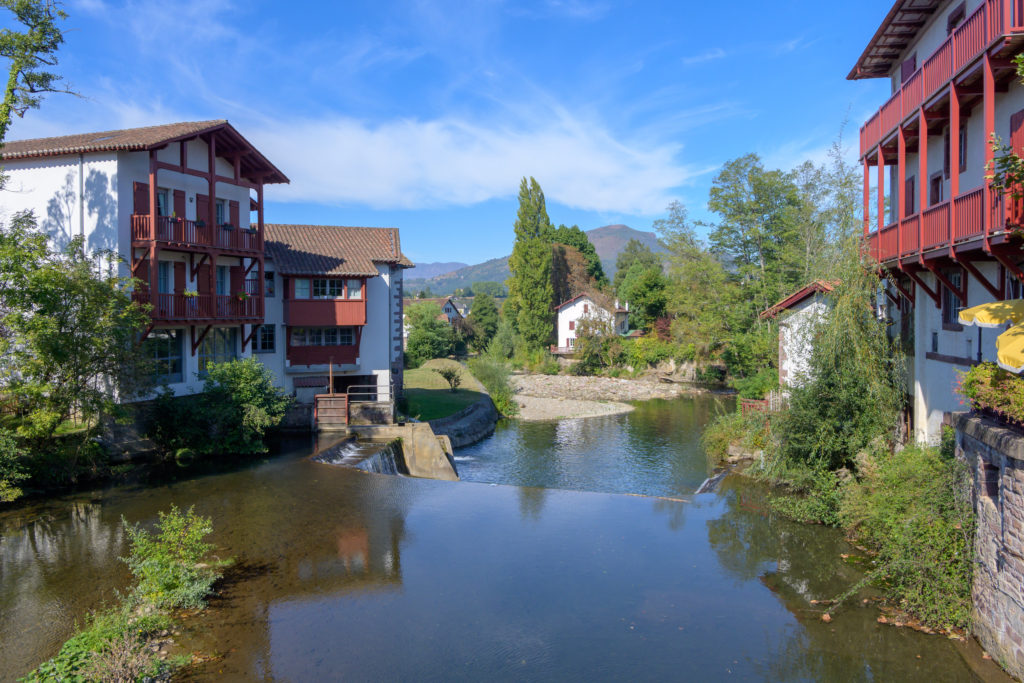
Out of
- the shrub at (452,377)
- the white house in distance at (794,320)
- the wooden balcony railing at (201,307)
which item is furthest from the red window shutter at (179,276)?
the shrub at (452,377)

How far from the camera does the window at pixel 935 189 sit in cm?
1537

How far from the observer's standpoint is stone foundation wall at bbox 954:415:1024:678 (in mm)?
8109

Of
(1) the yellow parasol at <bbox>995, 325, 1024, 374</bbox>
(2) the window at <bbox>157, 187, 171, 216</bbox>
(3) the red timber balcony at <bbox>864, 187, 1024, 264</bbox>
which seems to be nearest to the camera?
(1) the yellow parasol at <bbox>995, 325, 1024, 374</bbox>

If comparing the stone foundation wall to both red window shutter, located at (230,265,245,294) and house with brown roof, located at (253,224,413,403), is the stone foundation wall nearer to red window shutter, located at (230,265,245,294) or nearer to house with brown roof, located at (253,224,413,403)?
house with brown roof, located at (253,224,413,403)

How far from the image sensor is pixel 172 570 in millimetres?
9961

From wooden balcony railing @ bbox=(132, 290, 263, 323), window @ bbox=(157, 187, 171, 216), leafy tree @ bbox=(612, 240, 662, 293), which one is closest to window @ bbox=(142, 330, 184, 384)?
wooden balcony railing @ bbox=(132, 290, 263, 323)

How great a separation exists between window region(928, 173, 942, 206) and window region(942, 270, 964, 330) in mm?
2168

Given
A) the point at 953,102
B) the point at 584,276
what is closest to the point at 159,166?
the point at 953,102

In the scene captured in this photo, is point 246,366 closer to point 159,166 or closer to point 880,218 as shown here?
point 159,166

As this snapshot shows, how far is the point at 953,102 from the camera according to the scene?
12156mm

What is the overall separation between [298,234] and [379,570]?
820 inches

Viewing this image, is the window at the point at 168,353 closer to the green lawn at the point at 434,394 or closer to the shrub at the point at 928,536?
the green lawn at the point at 434,394

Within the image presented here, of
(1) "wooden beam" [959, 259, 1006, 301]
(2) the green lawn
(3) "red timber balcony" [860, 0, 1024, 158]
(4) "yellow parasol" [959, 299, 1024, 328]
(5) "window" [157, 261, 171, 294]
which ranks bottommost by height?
(2) the green lawn

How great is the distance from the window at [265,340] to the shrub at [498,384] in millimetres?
16579
